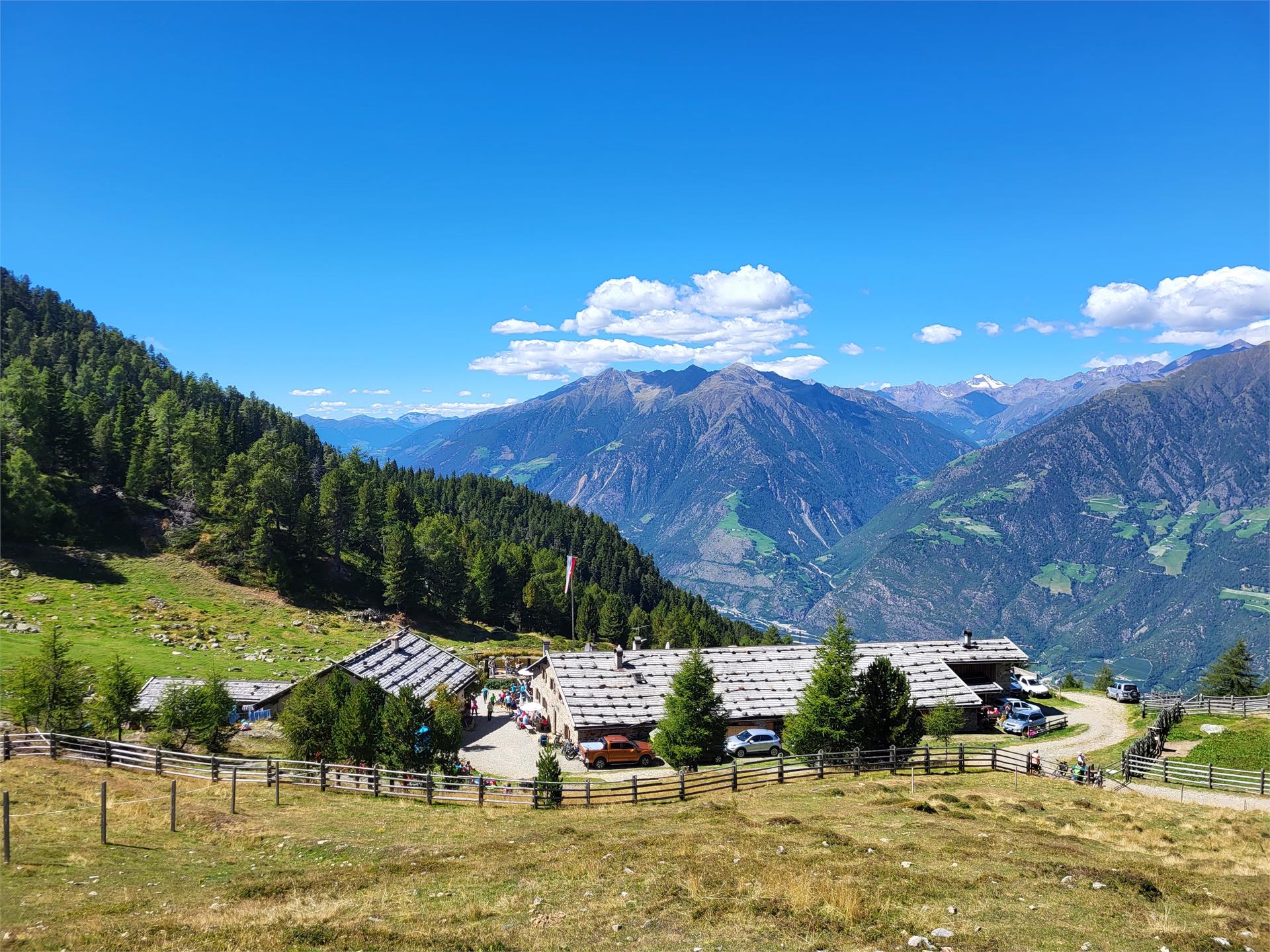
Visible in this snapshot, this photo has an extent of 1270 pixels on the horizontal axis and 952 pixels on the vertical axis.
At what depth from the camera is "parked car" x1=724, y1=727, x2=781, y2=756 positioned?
45.8 m

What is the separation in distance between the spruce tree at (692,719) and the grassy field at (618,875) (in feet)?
26.4

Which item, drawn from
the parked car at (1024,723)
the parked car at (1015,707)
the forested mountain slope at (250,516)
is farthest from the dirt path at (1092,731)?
the forested mountain slope at (250,516)

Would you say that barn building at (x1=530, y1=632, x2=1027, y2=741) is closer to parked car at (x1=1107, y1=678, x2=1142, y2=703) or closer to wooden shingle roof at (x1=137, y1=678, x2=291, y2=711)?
parked car at (x1=1107, y1=678, x2=1142, y2=703)

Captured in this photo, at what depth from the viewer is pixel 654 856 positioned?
21047 mm

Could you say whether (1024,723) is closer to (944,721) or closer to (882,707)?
(944,721)

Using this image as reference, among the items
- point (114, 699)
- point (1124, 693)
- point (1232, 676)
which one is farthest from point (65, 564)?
point (1232, 676)

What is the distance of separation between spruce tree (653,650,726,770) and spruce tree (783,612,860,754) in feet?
15.3

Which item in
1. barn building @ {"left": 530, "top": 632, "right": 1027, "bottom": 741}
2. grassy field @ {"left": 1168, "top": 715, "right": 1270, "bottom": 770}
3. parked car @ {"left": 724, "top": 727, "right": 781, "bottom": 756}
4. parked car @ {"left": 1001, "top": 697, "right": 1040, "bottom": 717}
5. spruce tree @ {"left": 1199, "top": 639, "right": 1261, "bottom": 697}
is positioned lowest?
spruce tree @ {"left": 1199, "top": 639, "right": 1261, "bottom": 697}

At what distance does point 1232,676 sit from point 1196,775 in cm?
5783

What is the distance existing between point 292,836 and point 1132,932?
2441 centimetres

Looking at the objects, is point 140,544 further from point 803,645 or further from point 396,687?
point 803,645

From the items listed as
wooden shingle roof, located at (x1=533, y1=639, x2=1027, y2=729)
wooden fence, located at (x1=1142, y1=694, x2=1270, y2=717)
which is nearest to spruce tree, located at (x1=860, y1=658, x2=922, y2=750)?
wooden shingle roof, located at (x1=533, y1=639, x2=1027, y2=729)

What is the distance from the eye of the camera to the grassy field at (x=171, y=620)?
62719 millimetres

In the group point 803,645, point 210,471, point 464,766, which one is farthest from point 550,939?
point 210,471
